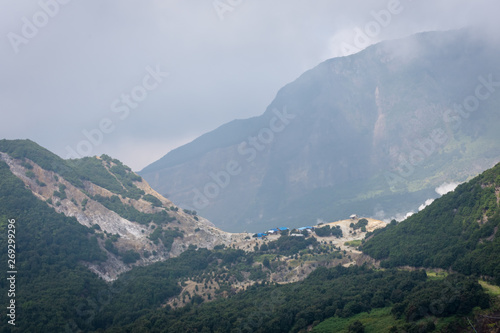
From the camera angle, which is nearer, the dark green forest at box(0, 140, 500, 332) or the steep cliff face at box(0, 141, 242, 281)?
the dark green forest at box(0, 140, 500, 332)

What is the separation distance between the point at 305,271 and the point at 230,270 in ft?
71.6

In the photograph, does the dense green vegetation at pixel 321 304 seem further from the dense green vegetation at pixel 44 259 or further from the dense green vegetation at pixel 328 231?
the dense green vegetation at pixel 328 231

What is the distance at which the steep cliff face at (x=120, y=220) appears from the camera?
132 metres

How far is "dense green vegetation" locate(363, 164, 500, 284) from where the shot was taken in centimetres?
6669

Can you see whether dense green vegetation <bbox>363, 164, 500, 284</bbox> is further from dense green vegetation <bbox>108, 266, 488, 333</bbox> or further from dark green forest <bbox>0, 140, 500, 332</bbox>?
dense green vegetation <bbox>108, 266, 488, 333</bbox>

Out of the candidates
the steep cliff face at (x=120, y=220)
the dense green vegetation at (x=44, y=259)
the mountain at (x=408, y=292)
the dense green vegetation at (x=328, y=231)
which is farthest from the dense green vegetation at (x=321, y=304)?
the dense green vegetation at (x=328, y=231)

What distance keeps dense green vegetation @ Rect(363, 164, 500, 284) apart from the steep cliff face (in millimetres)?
67613

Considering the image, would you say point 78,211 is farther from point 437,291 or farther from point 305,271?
point 437,291

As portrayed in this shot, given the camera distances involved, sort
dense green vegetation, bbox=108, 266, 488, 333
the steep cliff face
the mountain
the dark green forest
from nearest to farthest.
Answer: the mountain → dense green vegetation, bbox=108, 266, 488, 333 → the dark green forest → the steep cliff face

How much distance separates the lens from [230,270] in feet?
402

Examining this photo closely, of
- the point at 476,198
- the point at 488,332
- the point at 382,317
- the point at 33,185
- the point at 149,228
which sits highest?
the point at 33,185

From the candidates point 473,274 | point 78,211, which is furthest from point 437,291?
point 78,211

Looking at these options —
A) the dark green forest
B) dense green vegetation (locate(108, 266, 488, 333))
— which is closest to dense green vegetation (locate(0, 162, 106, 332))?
the dark green forest

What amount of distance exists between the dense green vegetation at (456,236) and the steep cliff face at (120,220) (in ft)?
222
